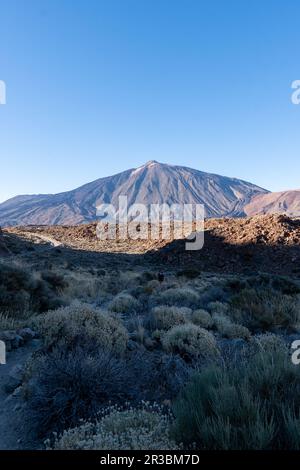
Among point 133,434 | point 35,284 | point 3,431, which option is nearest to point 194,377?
point 133,434

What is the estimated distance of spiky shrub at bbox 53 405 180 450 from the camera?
3246 millimetres

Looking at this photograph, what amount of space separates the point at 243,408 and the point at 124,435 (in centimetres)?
103

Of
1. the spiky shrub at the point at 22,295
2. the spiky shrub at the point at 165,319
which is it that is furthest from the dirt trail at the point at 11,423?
the spiky shrub at the point at 22,295

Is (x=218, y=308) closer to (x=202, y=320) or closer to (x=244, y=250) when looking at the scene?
(x=202, y=320)

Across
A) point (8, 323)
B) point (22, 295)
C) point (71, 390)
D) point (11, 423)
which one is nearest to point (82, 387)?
point (71, 390)

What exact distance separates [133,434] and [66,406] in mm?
1297

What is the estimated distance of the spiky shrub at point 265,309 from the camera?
9180 mm

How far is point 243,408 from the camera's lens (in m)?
3.40

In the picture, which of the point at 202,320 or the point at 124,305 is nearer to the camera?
the point at 202,320

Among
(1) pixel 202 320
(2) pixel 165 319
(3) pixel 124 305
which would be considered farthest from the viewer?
(3) pixel 124 305

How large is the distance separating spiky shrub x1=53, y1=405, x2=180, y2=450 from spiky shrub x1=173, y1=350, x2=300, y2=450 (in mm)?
172

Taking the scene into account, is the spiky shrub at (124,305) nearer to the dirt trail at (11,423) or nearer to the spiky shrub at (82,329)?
the spiky shrub at (82,329)

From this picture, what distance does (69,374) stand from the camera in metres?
4.65

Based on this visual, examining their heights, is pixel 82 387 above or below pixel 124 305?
above
